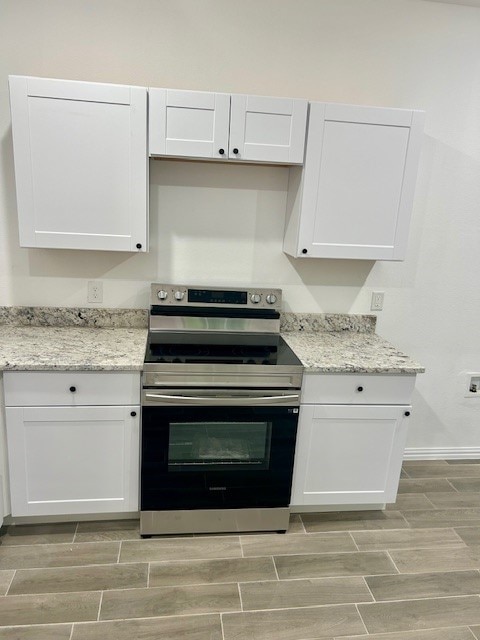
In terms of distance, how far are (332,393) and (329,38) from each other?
5.75 feet

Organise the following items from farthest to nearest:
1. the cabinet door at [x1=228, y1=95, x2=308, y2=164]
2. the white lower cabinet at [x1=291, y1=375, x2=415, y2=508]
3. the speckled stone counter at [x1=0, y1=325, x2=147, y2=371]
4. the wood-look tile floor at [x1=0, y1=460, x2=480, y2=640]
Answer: the white lower cabinet at [x1=291, y1=375, x2=415, y2=508]
the cabinet door at [x1=228, y1=95, x2=308, y2=164]
the speckled stone counter at [x1=0, y1=325, x2=147, y2=371]
the wood-look tile floor at [x1=0, y1=460, x2=480, y2=640]

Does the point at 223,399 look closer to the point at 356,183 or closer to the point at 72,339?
the point at 72,339

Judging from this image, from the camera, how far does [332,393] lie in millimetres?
2219

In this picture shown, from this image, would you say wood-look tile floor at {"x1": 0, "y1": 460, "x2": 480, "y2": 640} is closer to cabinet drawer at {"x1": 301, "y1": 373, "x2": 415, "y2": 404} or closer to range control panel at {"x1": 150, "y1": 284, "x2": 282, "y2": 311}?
cabinet drawer at {"x1": 301, "y1": 373, "x2": 415, "y2": 404}

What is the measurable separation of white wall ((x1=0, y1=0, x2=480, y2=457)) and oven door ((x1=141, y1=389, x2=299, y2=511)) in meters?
0.72

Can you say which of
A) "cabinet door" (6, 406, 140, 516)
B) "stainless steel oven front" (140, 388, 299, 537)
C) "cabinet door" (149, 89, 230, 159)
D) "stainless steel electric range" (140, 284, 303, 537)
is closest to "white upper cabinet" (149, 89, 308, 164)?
"cabinet door" (149, 89, 230, 159)

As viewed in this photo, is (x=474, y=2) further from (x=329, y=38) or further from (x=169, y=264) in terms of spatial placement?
(x=169, y=264)

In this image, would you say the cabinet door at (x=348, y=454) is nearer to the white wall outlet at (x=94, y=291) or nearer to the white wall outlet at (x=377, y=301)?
the white wall outlet at (x=377, y=301)

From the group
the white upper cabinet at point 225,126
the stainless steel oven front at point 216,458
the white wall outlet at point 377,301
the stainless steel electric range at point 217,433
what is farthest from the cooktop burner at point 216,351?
the white upper cabinet at point 225,126

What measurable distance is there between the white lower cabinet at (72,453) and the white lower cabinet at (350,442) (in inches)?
31.6

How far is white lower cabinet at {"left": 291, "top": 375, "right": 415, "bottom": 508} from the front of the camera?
2227 mm

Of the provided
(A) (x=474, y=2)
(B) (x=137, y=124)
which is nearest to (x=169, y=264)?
(B) (x=137, y=124)

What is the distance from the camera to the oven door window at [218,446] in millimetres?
2139

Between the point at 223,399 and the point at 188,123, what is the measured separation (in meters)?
1.22
